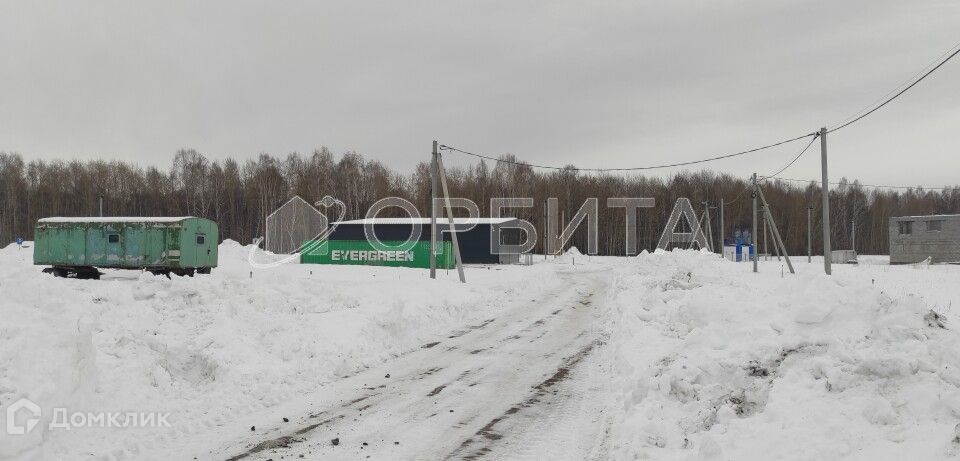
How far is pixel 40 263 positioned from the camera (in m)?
26.0

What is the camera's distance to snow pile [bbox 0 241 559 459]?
20.7ft

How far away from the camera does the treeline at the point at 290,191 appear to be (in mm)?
74188

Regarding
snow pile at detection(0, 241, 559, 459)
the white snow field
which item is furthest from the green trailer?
the white snow field

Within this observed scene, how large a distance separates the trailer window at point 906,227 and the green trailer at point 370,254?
41.9 meters

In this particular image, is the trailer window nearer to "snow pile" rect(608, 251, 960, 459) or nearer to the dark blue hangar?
the dark blue hangar

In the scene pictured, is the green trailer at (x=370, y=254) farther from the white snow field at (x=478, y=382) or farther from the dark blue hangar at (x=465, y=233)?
the white snow field at (x=478, y=382)

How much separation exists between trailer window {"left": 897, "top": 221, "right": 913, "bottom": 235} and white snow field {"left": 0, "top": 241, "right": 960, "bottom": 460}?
167 ft

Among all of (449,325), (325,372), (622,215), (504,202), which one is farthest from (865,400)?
(622,215)

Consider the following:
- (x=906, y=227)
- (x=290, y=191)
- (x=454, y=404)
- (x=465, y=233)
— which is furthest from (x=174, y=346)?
(x=290, y=191)

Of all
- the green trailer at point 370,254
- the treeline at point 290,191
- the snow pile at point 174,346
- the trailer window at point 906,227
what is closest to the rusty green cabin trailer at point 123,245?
the snow pile at point 174,346

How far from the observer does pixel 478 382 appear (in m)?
9.32

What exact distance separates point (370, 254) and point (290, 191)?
4172 cm

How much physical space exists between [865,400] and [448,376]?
6.23 meters

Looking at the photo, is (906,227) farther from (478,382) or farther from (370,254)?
(478,382)
